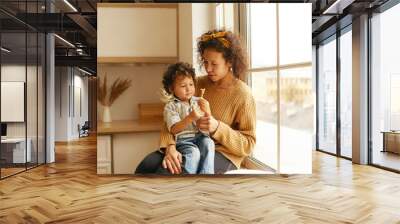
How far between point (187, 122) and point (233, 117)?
74 centimetres

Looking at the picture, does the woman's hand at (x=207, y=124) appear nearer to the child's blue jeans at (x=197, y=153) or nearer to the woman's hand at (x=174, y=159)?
the child's blue jeans at (x=197, y=153)

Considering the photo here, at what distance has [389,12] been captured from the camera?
7145 mm

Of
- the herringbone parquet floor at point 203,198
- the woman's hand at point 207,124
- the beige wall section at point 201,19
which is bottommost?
the herringbone parquet floor at point 203,198

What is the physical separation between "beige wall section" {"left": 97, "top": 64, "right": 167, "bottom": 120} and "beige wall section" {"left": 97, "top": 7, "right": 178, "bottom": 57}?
211 mm

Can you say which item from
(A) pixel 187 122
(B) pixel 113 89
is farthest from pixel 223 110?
(B) pixel 113 89

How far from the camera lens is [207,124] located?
235 inches

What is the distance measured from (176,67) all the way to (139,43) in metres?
0.72

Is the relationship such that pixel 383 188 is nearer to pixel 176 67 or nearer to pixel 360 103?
pixel 360 103

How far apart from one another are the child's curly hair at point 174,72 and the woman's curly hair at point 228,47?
0.83 feet

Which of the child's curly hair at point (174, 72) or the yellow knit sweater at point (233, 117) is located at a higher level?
the child's curly hair at point (174, 72)

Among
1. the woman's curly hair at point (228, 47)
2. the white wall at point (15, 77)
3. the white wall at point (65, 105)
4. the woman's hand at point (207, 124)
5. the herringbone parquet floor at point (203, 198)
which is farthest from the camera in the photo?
the white wall at point (65, 105)

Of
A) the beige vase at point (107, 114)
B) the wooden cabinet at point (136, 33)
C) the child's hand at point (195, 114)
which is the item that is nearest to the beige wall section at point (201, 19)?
the wooden cabinet at point (136, 33)

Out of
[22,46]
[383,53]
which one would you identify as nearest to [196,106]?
[22,46]

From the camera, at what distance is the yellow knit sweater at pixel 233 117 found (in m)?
6.02
